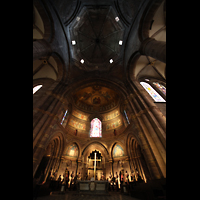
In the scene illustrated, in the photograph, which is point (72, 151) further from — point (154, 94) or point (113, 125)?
point (154, 94)

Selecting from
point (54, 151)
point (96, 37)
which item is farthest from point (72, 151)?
point (96, 37)

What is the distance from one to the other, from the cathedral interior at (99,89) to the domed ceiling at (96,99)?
0.17 m

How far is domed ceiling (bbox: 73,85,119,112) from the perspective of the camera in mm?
16797

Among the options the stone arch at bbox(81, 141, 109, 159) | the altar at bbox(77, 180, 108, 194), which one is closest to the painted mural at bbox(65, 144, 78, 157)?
the stone arch at bbox(81, 141, 109, 159)

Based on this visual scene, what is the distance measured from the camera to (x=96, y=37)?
16594 mm

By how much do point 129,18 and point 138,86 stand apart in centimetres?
826

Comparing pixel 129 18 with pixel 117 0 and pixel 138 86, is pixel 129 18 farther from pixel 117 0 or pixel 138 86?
pixel 138 86

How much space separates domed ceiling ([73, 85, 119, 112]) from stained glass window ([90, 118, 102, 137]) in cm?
199

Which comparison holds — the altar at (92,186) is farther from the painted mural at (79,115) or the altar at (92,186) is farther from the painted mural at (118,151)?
the painted mural at (79,115)

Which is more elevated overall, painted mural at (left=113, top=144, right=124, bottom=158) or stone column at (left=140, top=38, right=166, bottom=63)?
stone column at (left=140, top=38, right=166, bottom=63)

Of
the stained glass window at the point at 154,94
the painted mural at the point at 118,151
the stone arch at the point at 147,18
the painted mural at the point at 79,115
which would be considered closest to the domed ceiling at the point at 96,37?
the stone arch at the point at 147,18

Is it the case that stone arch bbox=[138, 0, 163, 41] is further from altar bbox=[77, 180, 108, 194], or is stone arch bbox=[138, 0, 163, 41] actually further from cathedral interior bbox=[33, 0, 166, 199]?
altar bbox=[77, 180, 108, 194]

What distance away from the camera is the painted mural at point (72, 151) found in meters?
13.2
